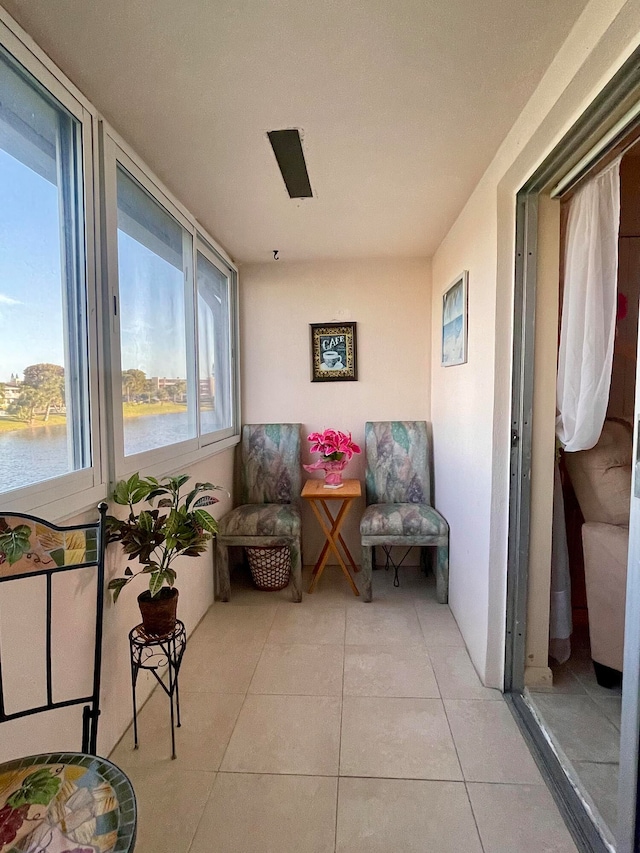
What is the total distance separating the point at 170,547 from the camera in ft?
5.15

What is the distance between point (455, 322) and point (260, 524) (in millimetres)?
1690

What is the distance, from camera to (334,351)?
10.3 ft

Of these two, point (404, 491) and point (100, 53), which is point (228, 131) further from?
point (404, 491)

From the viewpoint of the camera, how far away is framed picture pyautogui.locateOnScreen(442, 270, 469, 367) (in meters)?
2.16

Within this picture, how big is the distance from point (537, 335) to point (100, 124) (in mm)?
1819

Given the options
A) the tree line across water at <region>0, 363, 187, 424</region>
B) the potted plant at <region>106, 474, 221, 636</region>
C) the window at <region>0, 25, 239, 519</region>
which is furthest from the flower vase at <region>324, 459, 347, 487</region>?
the tree line across water at <region>0, 363, 187, 424</region>

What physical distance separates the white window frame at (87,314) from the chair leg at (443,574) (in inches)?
77.7

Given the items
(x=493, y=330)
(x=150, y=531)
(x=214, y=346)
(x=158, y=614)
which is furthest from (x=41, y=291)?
(x=493, y=330)

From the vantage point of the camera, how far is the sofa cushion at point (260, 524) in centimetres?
261

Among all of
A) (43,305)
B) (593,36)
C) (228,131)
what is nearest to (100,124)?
(228,131)

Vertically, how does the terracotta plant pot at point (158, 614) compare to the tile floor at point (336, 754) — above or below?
above

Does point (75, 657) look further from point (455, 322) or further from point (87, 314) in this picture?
point (455, 322)

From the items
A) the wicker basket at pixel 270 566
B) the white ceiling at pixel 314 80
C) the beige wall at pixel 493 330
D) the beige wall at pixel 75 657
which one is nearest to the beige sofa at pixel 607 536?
the beige wall at pixel 493 330

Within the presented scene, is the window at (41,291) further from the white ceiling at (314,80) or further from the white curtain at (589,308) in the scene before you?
the white curtain at (589,308)
